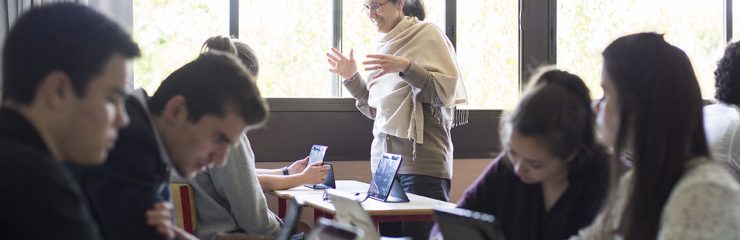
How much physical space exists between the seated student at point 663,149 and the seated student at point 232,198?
149 cm

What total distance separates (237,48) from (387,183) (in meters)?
0.75

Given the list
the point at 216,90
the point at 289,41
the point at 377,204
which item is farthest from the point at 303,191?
the point at 216,90

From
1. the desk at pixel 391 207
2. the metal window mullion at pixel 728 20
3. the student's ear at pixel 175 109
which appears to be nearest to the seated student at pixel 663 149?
the student's ear at pixel 175 109

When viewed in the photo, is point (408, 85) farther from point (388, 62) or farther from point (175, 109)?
point (175, 109)

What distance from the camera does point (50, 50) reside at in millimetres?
1213

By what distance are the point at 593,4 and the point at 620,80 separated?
3.81 meters

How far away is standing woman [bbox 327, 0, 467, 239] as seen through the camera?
3.77 meters

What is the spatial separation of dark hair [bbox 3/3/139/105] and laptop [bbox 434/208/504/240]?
29.1 inches

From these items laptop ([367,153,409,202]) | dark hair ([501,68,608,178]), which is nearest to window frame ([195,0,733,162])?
laptop ([367,153,409,202])

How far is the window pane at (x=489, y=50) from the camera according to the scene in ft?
16.8

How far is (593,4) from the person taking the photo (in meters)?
5.35

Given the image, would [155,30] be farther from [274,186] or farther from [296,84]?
[274,186]

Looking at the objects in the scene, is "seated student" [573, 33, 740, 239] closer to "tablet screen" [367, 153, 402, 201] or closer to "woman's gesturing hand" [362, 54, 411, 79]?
"tablet screen" [367, 153, 402, 201]

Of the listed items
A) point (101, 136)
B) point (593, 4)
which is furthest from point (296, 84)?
point (101, 136)
